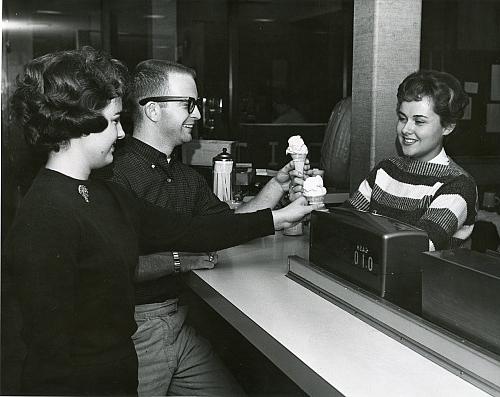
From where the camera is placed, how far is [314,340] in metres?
1.24

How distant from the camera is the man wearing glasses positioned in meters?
1.81

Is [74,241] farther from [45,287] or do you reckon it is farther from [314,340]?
→ [314,340]

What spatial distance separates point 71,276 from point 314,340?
0.50m

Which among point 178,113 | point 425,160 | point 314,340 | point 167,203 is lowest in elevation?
point 314,340

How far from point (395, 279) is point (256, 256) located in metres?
0.70

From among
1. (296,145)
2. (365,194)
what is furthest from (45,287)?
(365,194)

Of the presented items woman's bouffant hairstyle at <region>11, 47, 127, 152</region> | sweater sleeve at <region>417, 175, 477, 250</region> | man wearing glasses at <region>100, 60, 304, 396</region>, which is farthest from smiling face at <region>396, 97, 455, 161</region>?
woman's bouffant hairstyle at <region>11, 47, 127, 152</region>

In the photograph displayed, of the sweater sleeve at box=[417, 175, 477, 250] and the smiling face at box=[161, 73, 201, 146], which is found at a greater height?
the smiling face at box=[161, 73, 201, 146]

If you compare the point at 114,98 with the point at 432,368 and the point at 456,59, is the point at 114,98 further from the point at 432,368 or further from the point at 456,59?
the point at 456,59

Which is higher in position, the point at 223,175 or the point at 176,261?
the point at 223,175

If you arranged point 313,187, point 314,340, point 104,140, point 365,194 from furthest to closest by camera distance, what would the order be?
point 365,194 < point 313,187 < point 104,140 < point 314,340

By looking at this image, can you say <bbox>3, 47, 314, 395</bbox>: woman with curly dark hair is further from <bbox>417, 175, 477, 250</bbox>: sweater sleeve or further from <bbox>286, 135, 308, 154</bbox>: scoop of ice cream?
<bbox>417, 175, 477, 250</bbox>: sweater sleeve

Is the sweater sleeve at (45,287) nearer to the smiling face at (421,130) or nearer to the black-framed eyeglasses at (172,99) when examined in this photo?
the black-framed eyeglasses at (172,99)

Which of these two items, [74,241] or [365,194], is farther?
[365,194]
